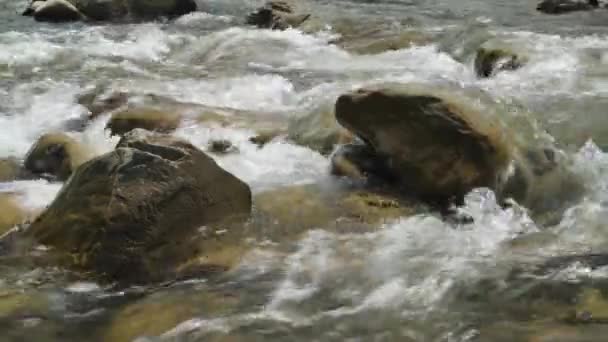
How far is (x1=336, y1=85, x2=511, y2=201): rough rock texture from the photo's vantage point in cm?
610

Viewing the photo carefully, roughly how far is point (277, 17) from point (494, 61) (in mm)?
5825

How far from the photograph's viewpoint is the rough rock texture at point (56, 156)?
718 cm

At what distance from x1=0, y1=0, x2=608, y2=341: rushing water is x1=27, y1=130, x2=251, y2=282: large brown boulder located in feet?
0.75

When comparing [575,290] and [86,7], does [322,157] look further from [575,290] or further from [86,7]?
[86,7]

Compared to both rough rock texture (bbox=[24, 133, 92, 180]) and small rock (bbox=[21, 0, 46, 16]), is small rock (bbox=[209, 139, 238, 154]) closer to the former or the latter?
rough rock texture (bbox=[24, 133, 92, 180])

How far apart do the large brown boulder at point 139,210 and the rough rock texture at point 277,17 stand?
32.6 ft

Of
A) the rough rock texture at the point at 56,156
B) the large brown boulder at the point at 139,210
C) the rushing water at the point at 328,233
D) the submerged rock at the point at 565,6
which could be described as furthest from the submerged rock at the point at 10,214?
the submerged rock at the point at 565,6

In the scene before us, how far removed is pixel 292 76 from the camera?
11.3m

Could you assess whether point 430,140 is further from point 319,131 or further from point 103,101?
point 103,101

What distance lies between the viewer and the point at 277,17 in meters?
15.7

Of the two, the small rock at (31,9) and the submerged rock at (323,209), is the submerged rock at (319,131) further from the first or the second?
the small rock at (31,9)

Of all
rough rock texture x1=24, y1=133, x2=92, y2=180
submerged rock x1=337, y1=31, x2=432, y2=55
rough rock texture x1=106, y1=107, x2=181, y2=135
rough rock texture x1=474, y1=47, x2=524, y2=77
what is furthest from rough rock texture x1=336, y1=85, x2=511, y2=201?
submerged rock x1=337, y1=31, x2=432, y2=55

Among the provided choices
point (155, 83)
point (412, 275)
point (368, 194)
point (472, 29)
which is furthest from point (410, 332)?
point (472, 29)

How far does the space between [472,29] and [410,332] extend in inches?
383
